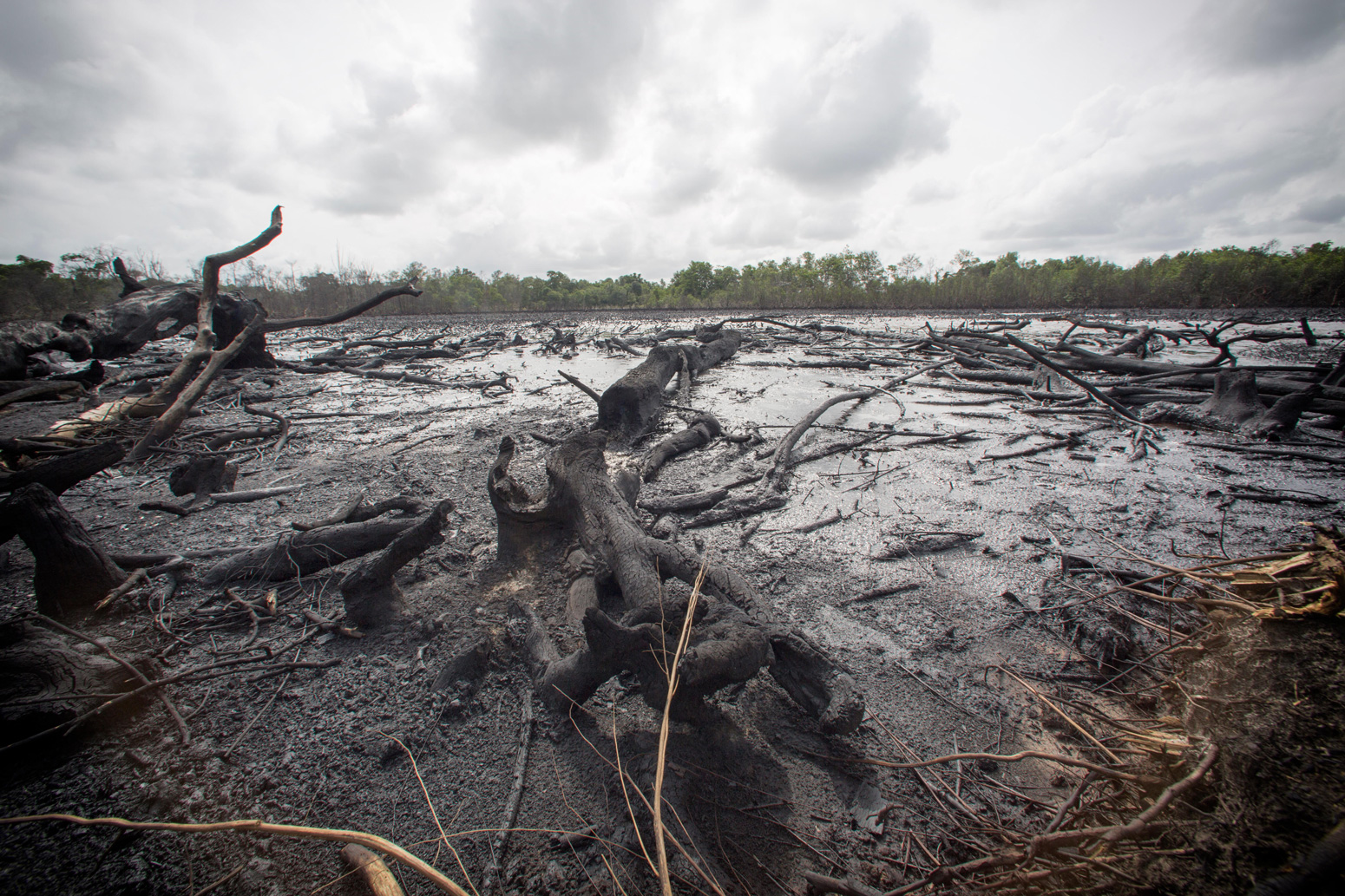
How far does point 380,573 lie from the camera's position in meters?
2.14

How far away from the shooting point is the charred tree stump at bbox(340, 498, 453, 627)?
6.98 ft

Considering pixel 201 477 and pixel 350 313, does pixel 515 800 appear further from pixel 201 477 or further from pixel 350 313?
pixel 350 313

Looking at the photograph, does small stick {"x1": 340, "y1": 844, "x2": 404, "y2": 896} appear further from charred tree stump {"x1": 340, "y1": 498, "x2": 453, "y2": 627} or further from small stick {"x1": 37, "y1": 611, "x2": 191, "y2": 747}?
charred tree stump {"x1": 340, "y1": 498, "x2": 453, "y2": 627}

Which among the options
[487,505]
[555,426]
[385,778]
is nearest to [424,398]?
[555,426]

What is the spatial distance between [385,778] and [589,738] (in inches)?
26.1

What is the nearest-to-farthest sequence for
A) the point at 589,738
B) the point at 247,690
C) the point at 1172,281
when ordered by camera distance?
1. the point at 589,738
2. the point at 247,690
3. the point at 1172,281

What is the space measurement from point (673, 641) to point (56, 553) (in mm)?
2884

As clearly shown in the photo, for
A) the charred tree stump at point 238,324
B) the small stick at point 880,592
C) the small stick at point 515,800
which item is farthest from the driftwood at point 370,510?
the charred tree stump at point 238,324

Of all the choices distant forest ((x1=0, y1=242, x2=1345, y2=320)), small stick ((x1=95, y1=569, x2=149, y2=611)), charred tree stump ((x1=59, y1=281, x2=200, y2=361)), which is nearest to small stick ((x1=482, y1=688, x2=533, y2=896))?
small stick ((x1=95, y1=569, x2=149, y2=611))

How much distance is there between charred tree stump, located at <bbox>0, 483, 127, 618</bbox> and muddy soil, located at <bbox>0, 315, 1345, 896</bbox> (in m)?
0.14

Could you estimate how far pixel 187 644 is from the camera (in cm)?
202

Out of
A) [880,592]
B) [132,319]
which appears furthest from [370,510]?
[132,319]

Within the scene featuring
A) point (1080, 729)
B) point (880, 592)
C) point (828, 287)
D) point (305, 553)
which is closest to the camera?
point (1080, 729)

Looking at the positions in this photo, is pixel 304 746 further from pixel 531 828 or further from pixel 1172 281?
pixel 1172 281
